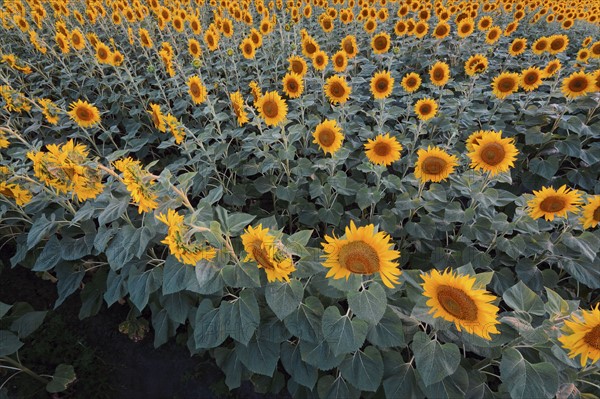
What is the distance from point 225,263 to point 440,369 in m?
1.30

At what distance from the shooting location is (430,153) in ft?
8.70

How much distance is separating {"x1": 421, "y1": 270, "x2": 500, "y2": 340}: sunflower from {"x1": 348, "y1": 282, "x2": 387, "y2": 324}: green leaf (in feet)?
0.77

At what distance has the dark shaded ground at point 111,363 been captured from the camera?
2783 mm

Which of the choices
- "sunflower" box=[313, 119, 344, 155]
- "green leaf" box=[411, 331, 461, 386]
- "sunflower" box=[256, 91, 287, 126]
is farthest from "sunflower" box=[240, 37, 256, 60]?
"green leaf" box=[411, 331, 461, 386]

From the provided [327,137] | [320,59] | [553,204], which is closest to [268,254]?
[327,137]

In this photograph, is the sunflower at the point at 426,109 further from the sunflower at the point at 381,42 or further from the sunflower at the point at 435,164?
the sunflower at the point at 381,42

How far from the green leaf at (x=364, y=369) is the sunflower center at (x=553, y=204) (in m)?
1.58

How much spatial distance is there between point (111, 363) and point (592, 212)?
400cm

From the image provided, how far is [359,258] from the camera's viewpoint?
1694 millimetres

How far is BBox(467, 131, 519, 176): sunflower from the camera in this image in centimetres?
250

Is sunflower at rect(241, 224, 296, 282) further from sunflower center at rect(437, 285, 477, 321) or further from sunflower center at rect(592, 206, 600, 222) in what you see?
sunflower center at rect(592, 206, 600, 222)

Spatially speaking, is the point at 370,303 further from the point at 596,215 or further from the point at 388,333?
the point at 596,215

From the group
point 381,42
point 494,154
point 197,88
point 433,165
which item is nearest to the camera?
point 494,154

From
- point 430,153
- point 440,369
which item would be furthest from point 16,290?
point 430,153
